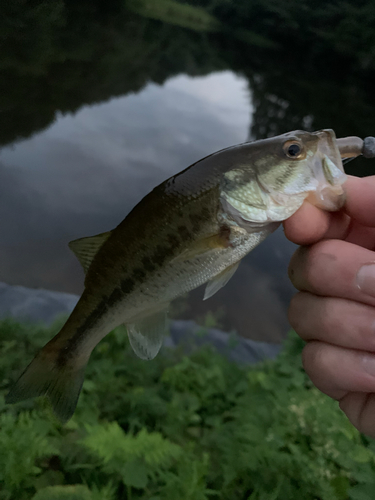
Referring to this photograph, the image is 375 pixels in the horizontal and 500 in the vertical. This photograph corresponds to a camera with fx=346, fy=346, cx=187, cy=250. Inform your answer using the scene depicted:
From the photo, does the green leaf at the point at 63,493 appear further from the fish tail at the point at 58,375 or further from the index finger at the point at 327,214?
the index finger at the point at 327,214

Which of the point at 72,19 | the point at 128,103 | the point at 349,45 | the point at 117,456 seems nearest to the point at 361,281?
the point at 117,456

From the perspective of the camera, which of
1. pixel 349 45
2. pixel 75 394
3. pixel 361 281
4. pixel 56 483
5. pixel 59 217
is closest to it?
pixel 361 281

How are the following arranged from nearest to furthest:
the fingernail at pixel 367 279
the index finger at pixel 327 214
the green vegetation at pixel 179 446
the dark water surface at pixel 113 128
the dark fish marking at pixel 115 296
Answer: the fingernail at pixel 367 279, the index finger at pixel 327 214, the dark fish marking at pixel 115 296, the green vegetation at pixel 179 446, the dark water surface at pixel 113 128

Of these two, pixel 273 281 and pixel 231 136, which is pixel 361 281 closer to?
pixel 273 281

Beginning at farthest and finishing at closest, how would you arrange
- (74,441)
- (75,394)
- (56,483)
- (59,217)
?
(59,217)
(74,441)
(56,483)
(75,394)

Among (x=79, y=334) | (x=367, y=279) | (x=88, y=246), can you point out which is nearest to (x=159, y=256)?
(x=88, y=246)

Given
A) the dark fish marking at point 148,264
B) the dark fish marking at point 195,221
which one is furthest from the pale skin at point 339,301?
the dark fish marking at point 148,264

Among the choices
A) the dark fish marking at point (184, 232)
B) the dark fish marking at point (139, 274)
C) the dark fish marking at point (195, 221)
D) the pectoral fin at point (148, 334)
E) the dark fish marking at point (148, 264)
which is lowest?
the pectoral fin at point (148, 334)
